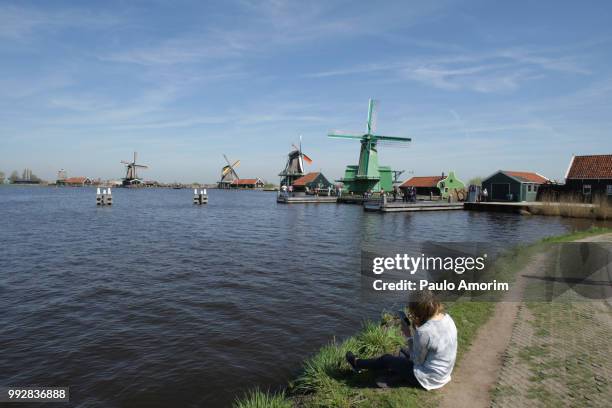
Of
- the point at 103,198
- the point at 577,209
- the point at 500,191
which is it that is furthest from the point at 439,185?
the point at 103,198

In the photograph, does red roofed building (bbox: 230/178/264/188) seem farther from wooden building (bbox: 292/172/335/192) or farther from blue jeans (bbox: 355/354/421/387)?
blue jeans (bbox: 355/354/421/387)

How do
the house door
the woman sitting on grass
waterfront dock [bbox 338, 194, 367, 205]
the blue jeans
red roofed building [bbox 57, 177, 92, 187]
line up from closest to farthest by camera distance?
1. the woman sitting on grass
2. the blue jeans
3. the house door
4. waterfront dock [bbox 338, 194, 367, 205]
5. red roofed building [bbox 57, 177, 92, 187]

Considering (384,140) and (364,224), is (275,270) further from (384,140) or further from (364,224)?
(384,140)

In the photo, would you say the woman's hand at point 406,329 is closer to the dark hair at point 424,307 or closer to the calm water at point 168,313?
the dark hair at point 424,307

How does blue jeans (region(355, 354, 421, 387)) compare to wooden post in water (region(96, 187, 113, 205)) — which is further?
wooden post in water (region(96, 187, 113, 205))

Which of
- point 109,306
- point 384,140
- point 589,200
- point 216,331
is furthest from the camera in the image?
point 384,140

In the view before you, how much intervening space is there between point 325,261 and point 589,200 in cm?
3507

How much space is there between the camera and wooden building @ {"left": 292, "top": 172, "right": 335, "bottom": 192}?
3221 inches

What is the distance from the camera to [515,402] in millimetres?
4477

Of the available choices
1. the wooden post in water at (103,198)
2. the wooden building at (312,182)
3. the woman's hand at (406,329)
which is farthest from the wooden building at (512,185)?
the wooden post in water at (103,198)

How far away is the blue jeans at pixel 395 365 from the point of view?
490cm

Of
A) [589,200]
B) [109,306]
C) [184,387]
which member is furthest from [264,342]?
[589,200]

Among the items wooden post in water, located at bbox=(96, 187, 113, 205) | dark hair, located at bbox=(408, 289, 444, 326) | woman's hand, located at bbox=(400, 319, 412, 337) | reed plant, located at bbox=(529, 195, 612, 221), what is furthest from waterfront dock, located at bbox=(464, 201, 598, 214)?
wooden post in water, located at bbox=(96, 187, 113, 205)

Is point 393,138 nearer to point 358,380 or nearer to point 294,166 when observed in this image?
point 294,166
